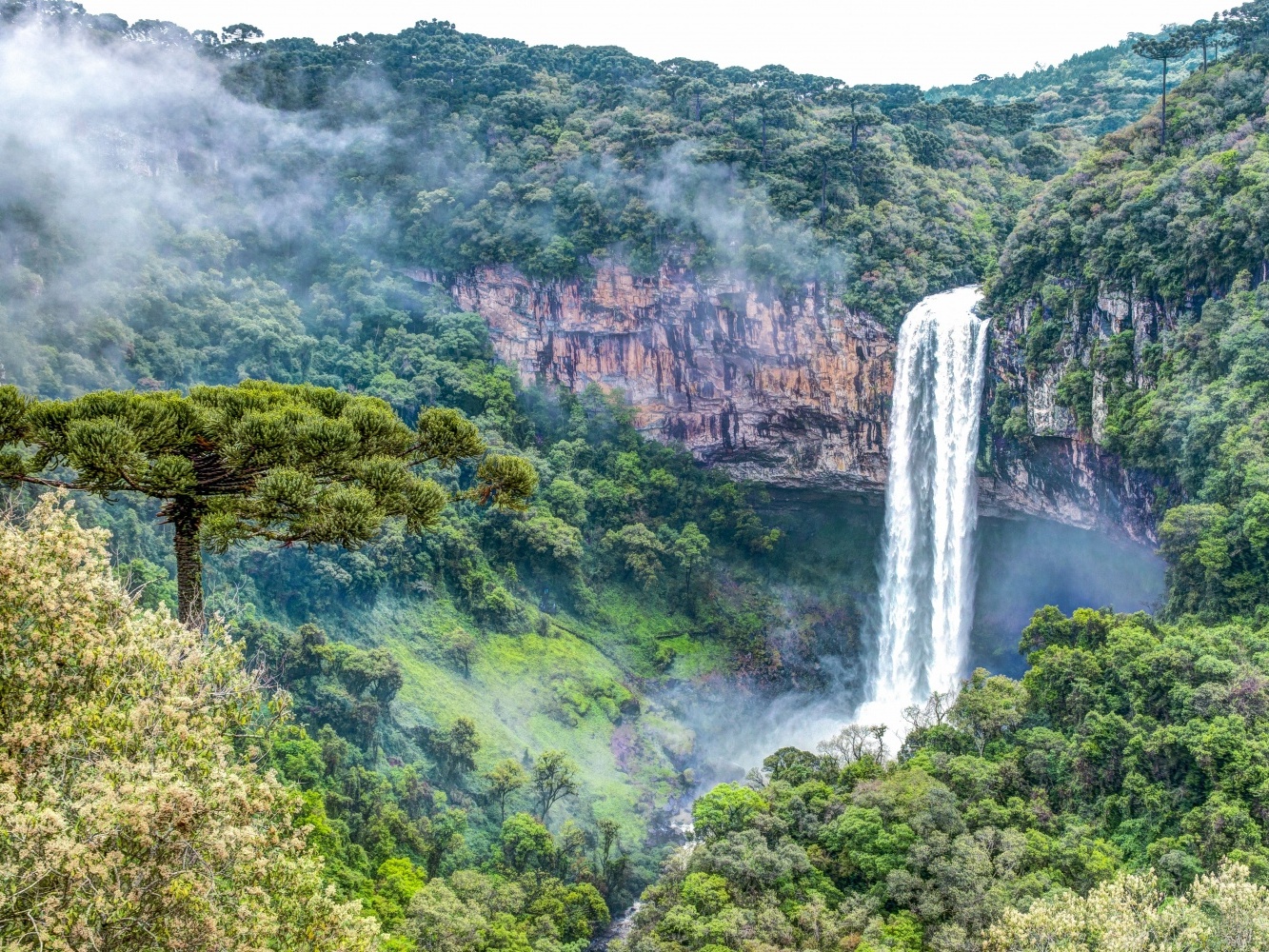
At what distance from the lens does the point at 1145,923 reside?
15758 mm

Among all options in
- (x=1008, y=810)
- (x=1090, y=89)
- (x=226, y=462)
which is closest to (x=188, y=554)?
(x=226, y=462)

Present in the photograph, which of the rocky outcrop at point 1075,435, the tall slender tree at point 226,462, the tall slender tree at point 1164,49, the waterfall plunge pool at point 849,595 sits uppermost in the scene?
the tall slender tree at point 1164,49

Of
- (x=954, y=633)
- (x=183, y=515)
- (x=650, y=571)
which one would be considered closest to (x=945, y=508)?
(x=954, y=633)

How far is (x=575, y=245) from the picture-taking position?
44281 millimetres

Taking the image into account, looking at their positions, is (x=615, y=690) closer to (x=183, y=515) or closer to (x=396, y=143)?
(x=396, y=143)

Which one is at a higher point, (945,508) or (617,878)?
(945,508)

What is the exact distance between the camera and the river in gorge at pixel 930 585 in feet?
125

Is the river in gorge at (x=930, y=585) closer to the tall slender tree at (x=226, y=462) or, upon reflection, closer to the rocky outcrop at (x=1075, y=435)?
the rocky outcrop at (x=1075, y=435)

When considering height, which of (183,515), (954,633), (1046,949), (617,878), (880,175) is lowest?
(617,878)

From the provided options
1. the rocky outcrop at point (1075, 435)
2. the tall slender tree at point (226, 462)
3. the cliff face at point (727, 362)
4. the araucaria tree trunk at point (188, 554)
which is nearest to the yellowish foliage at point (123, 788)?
the tall slender tree at point (226, 462)

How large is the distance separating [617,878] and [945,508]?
14.9 metres

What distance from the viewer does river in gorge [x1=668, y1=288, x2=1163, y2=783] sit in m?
38.2

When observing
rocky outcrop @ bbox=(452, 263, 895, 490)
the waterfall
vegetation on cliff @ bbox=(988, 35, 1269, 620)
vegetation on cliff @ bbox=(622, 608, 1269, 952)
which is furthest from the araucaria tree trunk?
rocky outcrop @ bbox=(452, 263, 895, 490)

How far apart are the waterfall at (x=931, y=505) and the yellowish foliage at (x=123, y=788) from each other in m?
28.9
